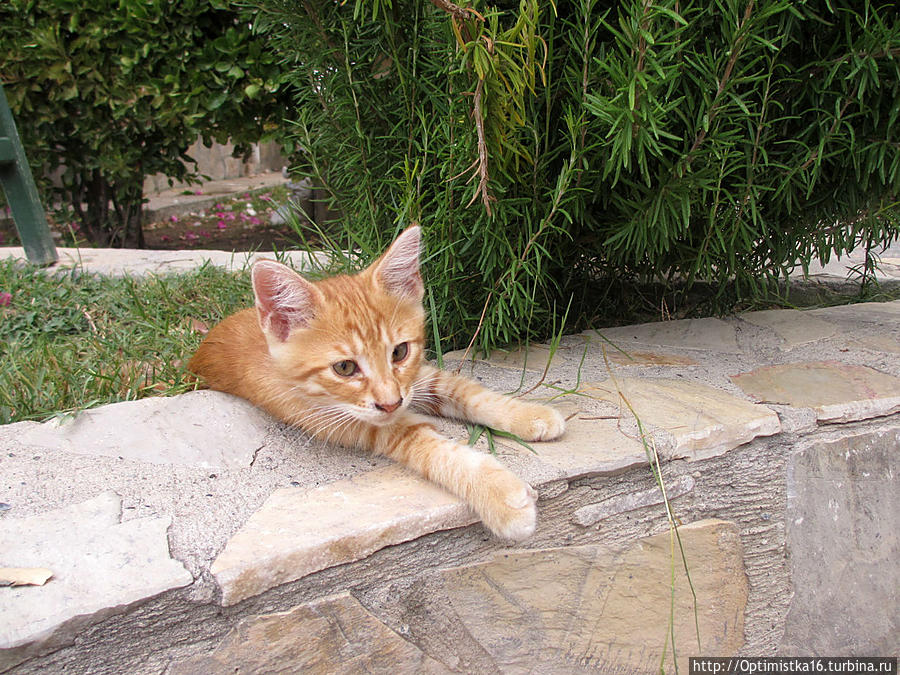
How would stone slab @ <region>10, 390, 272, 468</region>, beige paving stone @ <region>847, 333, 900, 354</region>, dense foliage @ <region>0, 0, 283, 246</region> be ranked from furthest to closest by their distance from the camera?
dense foliage @ <region>0, 0, 283, 246</region> < beige paving stone @ <region>847, 333, 900, 354</region> < stone slab @ <region>10, 390, 272, 468</region>

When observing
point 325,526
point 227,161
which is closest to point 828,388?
point 325,526

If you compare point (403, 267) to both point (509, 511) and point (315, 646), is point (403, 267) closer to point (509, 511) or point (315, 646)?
point (509, 511)

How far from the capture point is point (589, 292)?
2.60 metres

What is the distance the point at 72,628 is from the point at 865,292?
2930 millimetres

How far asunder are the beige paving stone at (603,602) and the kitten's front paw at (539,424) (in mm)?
268

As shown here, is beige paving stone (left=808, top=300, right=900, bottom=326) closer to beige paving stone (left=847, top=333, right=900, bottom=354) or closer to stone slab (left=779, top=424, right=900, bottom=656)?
beige paving stone (left=847, top=333, right=900, bottom=354)

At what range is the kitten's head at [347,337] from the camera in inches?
64.6

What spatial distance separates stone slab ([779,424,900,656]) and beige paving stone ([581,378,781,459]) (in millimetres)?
160

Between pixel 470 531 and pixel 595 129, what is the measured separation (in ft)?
3.29

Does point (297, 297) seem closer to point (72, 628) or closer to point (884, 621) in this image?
point (72, 628)

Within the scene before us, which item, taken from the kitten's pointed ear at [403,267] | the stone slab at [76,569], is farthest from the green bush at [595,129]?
the stone slab at [76,569]

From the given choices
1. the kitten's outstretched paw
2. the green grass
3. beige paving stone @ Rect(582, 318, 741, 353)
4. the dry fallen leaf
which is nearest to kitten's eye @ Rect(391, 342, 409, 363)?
the kitten's outstretched paw

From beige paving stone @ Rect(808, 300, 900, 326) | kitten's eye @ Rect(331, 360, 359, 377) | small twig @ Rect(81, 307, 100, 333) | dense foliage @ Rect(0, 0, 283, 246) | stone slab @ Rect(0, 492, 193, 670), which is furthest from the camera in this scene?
dense foliage @ Rect(0, 0, 283, 246)

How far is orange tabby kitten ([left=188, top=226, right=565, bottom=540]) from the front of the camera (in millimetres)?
1624
